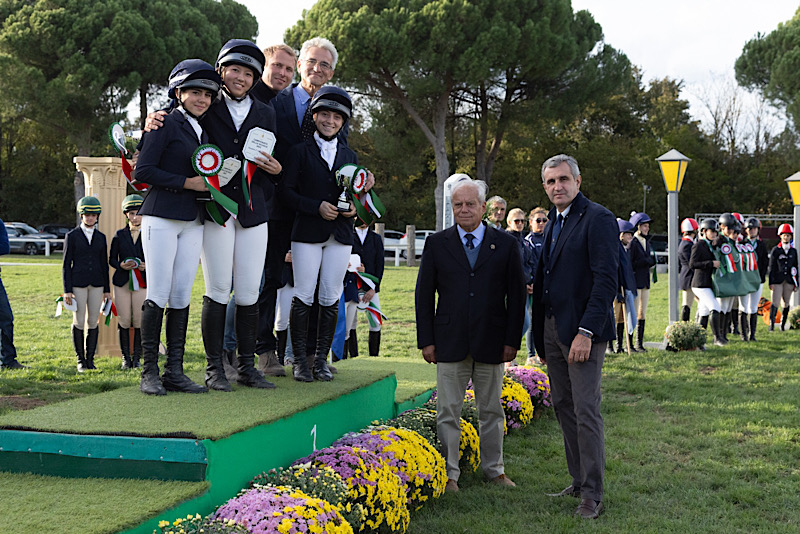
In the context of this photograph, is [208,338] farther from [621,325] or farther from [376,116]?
[376,116]

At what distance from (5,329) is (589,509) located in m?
6.67

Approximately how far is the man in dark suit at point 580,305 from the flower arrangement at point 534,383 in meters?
2.40

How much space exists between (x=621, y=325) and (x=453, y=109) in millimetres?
25658

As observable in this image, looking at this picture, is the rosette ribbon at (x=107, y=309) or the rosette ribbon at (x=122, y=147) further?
the rosette ribbon at (x=107, y=309)

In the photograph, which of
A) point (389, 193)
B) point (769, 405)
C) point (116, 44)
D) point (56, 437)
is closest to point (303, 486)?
point (56, 437)

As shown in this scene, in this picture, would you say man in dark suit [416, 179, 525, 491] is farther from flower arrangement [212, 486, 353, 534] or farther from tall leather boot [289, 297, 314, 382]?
flower arrangement [212, 486, 353, 534]

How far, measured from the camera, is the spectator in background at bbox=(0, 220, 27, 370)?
8266mm

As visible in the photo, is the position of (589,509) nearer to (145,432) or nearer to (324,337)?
(324,337)

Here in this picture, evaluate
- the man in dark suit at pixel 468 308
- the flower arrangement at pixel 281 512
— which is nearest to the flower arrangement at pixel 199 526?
the flower arrangement at pixel 281 512

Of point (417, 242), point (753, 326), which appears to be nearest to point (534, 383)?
point (753, 326)

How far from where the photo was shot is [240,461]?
3617 millimetres

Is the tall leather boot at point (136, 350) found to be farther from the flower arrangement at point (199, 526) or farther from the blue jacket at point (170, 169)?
the flower arrangement at point (199, 526)

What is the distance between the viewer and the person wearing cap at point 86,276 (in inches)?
326

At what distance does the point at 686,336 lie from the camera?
11.0 meters
